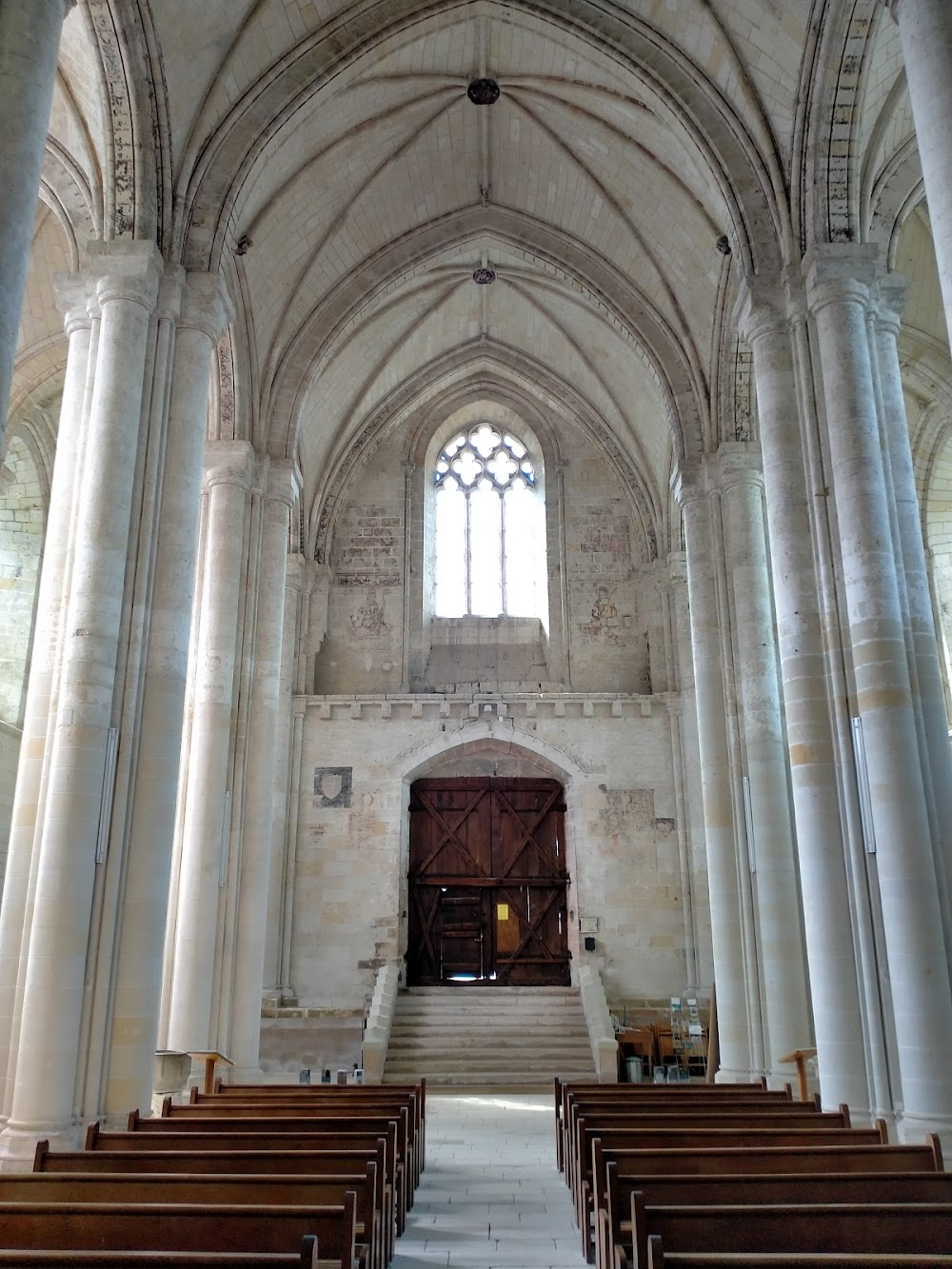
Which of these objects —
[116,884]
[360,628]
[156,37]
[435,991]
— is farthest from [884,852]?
[360,628]

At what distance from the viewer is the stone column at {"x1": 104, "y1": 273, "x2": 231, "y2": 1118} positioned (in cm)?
882

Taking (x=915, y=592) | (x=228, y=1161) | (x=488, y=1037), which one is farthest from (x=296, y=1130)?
(x=488, y=1037)

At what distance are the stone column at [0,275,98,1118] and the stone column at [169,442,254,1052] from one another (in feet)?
10.5

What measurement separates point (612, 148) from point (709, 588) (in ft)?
19.8

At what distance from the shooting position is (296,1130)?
6.79 m

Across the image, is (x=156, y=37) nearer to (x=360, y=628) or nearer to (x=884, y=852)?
(x=884, y=852)

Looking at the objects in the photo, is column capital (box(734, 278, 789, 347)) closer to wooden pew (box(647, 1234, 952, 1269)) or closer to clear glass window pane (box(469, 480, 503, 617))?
wooden pew (box(647, 1234, 952, 1269))

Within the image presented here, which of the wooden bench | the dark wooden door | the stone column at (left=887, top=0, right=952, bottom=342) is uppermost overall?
the stone column at (left=887, top=0, right=952, bottom=342)

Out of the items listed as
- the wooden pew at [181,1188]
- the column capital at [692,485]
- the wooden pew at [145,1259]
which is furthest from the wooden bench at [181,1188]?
the column capital at [692,485]

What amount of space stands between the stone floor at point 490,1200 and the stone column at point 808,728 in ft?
8.60

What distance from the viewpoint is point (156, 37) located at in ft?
33.9

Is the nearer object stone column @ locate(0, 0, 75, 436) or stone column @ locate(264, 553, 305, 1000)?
stone column @ locate(0, 0, 75, 436)

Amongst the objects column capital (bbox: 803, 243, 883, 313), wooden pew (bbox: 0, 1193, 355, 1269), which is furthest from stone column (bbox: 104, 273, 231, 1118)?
column capital (bbox: 803, 243, 883, 313)

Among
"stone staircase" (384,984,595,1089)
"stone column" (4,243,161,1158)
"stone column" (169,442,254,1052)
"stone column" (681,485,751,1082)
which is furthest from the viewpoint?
"stone staircase" (384,984,595,1089)
